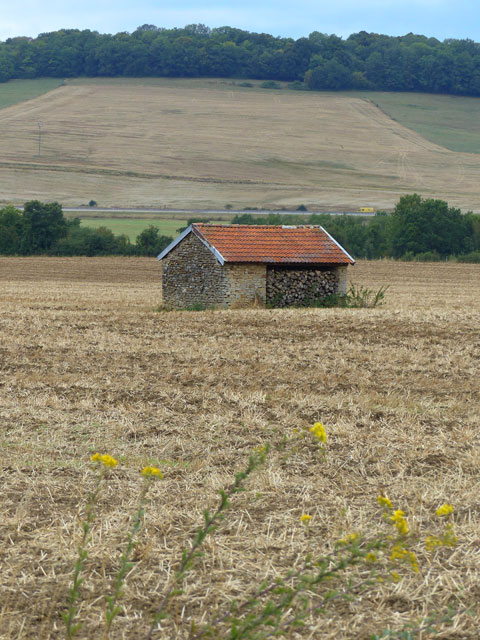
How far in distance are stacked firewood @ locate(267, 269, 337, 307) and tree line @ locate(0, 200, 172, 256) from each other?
30.3 metres

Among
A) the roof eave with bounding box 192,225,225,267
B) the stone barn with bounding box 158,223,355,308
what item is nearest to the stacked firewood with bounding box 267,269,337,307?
the stone barn with bounding box 158,223,355,308

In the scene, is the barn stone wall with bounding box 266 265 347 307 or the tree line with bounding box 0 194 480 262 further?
the tree line with bounding box 0 194 480 262

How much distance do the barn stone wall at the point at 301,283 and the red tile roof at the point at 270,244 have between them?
1.34ft

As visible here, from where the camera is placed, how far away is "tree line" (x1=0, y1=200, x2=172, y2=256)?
5322 centimetres

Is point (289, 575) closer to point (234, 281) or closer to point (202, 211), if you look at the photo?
point (234, 281)

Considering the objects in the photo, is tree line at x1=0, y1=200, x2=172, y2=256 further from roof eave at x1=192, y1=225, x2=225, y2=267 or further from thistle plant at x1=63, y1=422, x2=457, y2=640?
thistle plant at x1=63, y1=422, x2=457, y2=640

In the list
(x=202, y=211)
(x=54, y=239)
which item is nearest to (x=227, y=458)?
(x=54, y=239)

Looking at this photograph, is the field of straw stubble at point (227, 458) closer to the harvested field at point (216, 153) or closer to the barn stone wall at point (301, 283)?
the barn stone wall at point (301, 283)

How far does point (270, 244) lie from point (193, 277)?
8.22 ft

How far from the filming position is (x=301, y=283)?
2356 cm

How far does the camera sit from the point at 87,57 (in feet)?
427

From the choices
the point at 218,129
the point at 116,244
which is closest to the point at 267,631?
the point at 116,244

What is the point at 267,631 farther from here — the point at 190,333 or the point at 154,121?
the point at 154,121

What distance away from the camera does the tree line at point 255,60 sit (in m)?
129
